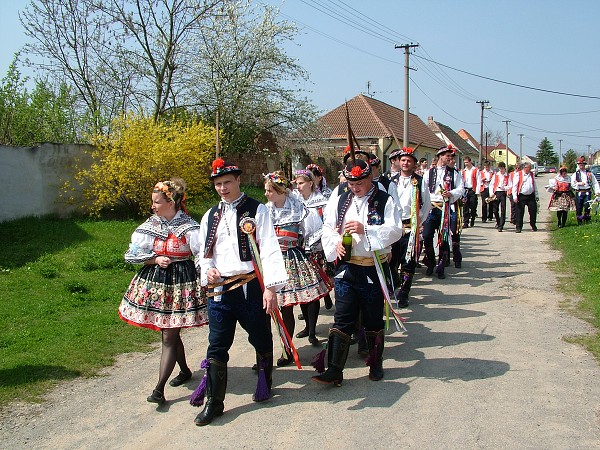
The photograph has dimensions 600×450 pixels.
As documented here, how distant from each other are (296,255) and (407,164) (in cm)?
305

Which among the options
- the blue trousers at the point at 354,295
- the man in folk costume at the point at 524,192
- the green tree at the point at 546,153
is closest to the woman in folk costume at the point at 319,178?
the blue trousers at the point at 354,295

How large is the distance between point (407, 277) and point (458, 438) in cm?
402

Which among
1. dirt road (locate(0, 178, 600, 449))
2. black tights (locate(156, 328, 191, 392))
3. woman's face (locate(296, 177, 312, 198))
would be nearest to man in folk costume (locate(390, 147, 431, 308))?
dirt road (locate(0, 178, 600, 449))

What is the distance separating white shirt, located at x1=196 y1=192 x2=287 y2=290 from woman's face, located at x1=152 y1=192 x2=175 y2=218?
48 cm

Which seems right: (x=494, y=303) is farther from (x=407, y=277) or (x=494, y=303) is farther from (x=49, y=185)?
(x=49, y=185)

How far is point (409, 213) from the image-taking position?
831cm

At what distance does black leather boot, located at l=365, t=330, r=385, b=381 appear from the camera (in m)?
5.06

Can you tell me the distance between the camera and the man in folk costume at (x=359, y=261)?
194 inches

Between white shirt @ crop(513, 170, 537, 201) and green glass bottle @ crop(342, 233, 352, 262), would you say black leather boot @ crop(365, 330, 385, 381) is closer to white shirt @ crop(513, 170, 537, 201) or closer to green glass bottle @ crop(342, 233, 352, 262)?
green glass bottle @ crop(342, 233, 352, 262)

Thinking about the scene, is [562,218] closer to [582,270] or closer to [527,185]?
[527,185]

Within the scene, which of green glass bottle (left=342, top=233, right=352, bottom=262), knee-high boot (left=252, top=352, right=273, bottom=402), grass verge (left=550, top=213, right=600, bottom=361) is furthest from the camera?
grass verge (left=550, top=213, right=600, bottom=361)

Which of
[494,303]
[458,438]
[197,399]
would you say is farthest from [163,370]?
[494,303]

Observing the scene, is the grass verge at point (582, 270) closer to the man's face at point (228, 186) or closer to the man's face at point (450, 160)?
the man's face at point (450, 160)

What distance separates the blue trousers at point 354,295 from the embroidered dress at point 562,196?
39.4 feet
